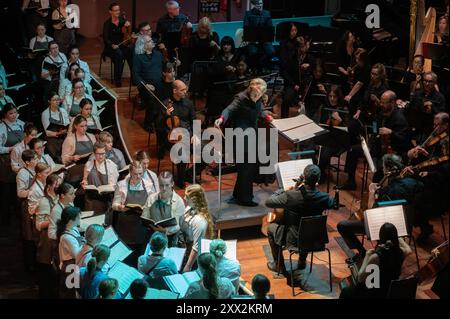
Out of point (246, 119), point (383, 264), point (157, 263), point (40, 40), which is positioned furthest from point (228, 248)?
point (40, 40)

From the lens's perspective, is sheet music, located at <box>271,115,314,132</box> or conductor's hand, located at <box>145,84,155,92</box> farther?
conductor's hand, located at <box>145,84,155,92</box>

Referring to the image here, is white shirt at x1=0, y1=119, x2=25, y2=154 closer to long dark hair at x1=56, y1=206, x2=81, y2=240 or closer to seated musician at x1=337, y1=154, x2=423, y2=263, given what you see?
long dark hair at x1=56, y1=206, x2=81, y2=240

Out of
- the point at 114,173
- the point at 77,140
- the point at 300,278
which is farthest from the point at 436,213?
the point at 77,140

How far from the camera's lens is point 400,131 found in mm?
8320

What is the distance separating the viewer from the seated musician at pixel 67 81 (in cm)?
933

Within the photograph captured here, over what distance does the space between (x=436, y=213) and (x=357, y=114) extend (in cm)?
180

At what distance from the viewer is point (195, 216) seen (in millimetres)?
7082

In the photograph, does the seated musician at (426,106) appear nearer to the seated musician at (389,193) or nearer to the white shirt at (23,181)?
the seated musician at (389,193)

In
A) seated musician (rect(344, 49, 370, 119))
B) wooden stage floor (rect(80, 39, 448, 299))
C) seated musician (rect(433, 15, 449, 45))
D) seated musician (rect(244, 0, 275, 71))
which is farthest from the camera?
seated musician (rect(244, 0, 275, 71))

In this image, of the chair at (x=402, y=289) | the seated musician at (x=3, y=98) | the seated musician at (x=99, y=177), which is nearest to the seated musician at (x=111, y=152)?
the seated musician at (x=99, y=177)

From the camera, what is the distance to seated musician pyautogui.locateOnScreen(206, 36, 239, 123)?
A: 1001 cm

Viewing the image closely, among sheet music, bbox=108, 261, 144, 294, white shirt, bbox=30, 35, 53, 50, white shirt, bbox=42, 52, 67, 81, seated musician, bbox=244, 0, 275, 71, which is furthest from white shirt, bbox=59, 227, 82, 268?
seated musician, bbox=244, 0, 275, 71

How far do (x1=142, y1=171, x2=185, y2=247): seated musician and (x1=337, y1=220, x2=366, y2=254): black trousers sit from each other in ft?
4.92

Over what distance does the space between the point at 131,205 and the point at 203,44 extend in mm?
3896
